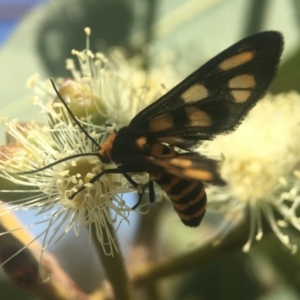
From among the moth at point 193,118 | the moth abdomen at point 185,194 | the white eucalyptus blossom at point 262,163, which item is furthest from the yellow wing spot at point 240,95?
the white eucalyptus blossom at point 262,163

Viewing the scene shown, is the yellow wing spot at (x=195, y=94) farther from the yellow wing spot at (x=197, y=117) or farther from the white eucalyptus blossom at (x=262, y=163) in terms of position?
the white eucalyptus blossom at (x=262, y=163)

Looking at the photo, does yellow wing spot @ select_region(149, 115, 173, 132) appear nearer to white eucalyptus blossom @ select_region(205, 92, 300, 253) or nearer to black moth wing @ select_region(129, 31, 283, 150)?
black moth wing @ select_region(129, 31, 283, 150)

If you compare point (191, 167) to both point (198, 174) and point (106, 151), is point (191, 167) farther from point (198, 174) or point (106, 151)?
point (106, 151)

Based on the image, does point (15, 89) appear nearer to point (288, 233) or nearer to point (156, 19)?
point (156, 19)

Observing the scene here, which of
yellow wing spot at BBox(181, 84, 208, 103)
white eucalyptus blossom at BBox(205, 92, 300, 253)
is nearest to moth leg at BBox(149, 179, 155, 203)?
yellow wing spot at BBox(181, 84, 208, 103)

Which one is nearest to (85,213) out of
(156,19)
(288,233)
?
(288,233)
